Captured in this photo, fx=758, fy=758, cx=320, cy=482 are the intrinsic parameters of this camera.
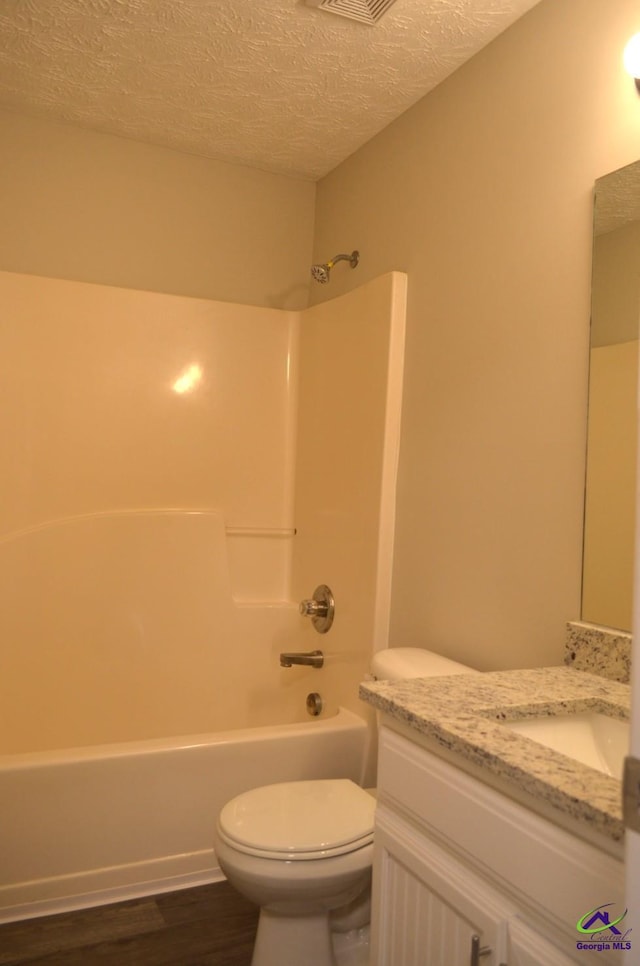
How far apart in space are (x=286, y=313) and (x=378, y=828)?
2.21 metres

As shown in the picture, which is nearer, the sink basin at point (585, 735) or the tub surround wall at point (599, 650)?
the sink basin at point (585, 735)

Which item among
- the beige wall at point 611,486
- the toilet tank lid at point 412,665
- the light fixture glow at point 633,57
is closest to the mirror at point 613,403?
the beige wall at point 611,486

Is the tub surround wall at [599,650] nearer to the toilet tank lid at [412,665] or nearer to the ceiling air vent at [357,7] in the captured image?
the toilet tank lid at [412,665]

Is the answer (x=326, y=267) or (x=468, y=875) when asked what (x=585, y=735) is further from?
(x=326, y=267)

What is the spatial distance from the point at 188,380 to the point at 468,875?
2181 millimetres

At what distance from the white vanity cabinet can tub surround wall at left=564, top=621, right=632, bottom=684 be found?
51 cm

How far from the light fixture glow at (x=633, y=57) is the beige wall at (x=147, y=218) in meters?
1.76

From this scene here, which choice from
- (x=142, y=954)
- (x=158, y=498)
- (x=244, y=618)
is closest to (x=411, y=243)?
(x=158, y=498)

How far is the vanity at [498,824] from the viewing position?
0.89 metres

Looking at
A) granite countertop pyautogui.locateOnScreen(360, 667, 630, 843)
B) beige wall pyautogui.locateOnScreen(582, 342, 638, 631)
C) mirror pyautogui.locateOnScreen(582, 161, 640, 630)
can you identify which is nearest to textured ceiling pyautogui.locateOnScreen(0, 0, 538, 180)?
mirror pyautogui.locateOnScreen(582, 161, 640, 630)

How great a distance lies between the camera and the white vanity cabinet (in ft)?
2.98

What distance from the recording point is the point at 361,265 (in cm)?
274

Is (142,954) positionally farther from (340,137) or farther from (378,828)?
(340,137)

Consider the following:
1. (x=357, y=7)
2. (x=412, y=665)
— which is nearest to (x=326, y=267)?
(x=357, y=7)
